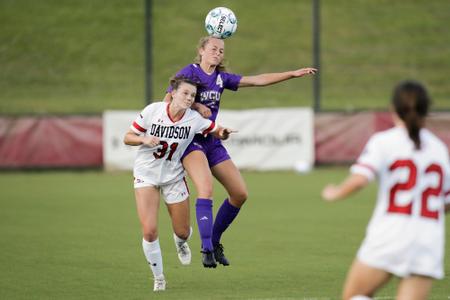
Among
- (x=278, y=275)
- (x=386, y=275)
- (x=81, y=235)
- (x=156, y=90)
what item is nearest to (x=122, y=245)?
(x=81, y=235)

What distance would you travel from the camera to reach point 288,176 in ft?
60.8

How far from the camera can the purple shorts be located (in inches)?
332

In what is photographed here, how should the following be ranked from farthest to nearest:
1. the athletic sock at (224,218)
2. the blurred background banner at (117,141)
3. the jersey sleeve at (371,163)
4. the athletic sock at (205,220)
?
the blurred background banner at (117,141) < the athletic sock at (224,218) < the athletic sock at (205,220) < the jersey sleeve at (371,163)

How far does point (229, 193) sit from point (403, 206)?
158 inches

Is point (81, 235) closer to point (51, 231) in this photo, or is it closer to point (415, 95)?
point (51, 231)

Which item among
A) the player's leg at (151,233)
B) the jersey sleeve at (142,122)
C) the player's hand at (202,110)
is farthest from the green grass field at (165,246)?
the player's hand at (202,110)

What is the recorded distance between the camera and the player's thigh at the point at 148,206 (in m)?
7.72

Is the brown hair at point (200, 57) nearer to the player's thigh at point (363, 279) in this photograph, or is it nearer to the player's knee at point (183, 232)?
the player's knee at point (183, 232)

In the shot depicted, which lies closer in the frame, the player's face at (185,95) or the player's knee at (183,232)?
the player's face at (185,95)

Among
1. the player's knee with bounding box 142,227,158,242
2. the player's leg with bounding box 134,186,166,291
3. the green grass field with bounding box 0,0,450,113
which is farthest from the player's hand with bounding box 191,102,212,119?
the green grass field with bounding box 0,0,450,113

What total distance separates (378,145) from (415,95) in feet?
1.06

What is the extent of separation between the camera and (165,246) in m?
10.5

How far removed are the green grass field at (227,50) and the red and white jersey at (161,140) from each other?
14626mm

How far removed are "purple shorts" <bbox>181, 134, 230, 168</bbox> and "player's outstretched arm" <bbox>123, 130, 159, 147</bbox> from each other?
850 mm
